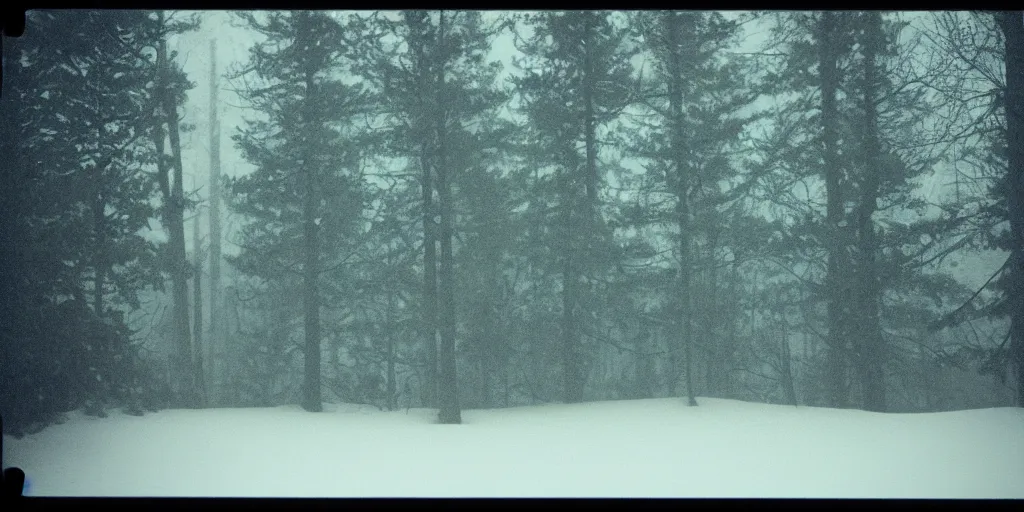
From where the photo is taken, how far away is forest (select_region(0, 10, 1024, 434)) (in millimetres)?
9820

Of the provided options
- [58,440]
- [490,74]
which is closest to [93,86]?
[58,440]

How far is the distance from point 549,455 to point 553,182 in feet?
15.4

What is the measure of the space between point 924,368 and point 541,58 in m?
10.4

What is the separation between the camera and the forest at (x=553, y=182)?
9820mm

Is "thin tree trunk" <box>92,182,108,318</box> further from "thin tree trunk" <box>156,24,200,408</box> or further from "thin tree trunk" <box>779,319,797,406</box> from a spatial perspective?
"thin tree trunk" <box>779,319,797,406</box>

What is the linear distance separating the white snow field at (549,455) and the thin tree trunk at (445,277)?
464 mm

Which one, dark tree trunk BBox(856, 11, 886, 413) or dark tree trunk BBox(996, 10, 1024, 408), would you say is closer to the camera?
dark tree trunk BBox(996, 10, 1024, 408)

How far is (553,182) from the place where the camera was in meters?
10.7

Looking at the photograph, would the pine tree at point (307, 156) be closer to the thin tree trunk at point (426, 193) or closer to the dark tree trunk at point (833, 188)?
the thin tree trunk at point (426, 193)

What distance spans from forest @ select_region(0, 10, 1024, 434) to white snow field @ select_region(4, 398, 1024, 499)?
46.4 inches

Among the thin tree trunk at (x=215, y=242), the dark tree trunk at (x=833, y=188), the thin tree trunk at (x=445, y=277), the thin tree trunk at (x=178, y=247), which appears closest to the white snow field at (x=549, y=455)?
the thin tree trunk at (x=445, y=277)

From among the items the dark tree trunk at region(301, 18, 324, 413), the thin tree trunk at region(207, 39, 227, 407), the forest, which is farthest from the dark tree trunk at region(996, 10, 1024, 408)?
the thin tree trunk at region(207, 39, 227, 407)
